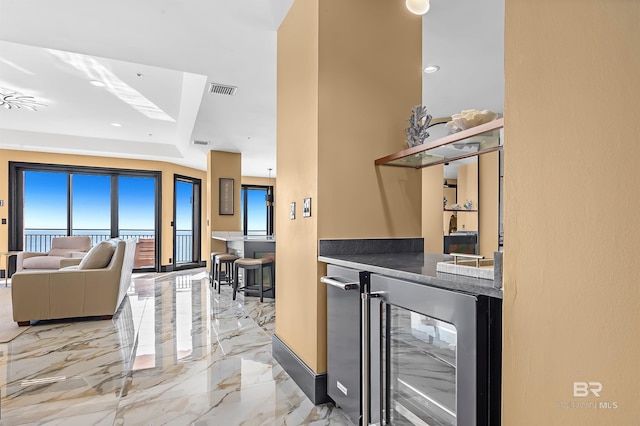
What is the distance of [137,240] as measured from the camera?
8852 mm

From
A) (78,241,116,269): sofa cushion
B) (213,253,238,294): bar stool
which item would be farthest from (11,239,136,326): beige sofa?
(213,253,238,294): bar stool

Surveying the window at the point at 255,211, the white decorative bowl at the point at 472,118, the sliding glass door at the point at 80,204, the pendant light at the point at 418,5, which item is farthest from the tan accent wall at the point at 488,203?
the window at the point at 255,211

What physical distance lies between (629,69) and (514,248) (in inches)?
18.5

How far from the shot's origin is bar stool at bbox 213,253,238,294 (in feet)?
18.9

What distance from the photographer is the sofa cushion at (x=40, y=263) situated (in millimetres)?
6207

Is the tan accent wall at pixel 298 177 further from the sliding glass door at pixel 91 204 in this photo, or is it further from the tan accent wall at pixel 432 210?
the sliding glass door at pixel 91 204

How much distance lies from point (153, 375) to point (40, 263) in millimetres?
5218

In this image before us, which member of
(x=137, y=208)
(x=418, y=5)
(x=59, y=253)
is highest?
(x=418, y=5)

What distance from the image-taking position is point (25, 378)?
2.50 metres

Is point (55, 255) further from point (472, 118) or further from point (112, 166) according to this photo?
point (472, 118)

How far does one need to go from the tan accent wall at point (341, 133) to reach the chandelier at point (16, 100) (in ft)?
14.6

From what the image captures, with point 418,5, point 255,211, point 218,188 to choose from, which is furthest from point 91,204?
point 418,5

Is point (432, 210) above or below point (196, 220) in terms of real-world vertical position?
above

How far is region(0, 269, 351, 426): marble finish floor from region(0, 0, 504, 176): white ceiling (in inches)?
103
